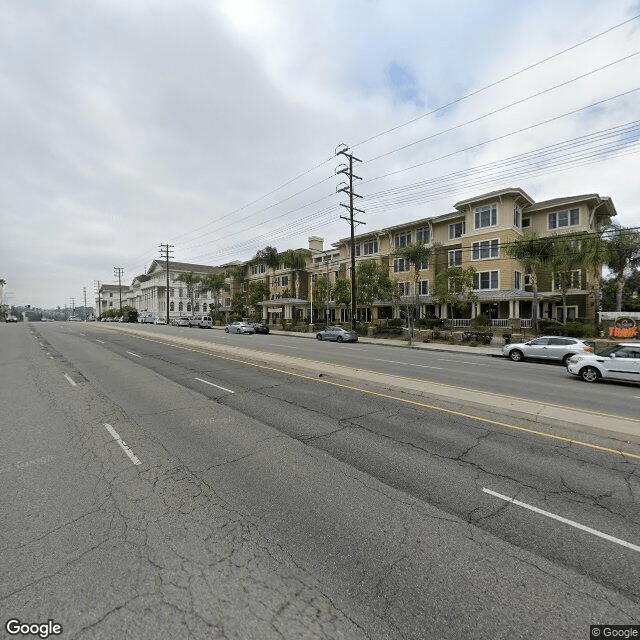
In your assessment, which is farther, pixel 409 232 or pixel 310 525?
pixel 409 232

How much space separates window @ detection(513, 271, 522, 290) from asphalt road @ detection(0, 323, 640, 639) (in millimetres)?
32329

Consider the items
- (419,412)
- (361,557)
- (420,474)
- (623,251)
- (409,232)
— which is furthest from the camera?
(409,232)

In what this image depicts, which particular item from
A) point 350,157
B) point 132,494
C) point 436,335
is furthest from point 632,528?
point 350,157

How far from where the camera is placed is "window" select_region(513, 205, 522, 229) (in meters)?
35.8

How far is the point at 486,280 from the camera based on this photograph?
36.6 meters

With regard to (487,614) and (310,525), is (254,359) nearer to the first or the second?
(310,525)

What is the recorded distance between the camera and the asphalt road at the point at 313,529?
2871mm

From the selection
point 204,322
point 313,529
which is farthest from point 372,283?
point 313,529

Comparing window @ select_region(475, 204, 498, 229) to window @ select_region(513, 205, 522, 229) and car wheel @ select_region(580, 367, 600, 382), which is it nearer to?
window @ select_region(513, 205, 522, 229)

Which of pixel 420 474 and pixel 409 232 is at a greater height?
pixel 409 232

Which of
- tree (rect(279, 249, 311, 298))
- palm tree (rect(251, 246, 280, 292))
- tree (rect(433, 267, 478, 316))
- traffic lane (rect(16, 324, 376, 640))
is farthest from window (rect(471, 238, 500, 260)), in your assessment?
traffic lane (rect(16, 324, 376, 640))

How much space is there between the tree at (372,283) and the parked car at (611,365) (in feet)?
78.6

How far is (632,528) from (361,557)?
324cm

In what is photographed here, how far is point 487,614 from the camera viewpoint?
2.86 m
